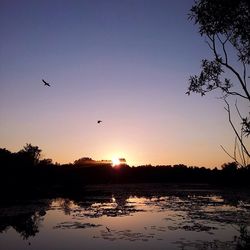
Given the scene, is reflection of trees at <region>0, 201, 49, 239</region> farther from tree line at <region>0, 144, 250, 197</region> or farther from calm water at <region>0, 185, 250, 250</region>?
tree line at <region>0, 144, 250, 197</region>

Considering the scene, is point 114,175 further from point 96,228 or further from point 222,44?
point 222,44

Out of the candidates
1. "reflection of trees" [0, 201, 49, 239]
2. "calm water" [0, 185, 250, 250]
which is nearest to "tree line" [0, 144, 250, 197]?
"calm water" [0, 185, 250, 250]

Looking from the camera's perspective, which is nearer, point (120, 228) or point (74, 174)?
point (120, 228)

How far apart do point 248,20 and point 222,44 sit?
144 cm

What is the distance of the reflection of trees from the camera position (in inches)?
974

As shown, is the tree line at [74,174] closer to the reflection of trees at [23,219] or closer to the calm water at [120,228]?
the calm water at [120,228]

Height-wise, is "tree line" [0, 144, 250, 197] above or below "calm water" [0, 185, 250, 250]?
above

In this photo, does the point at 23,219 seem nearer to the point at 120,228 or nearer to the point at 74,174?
the point at 120,228

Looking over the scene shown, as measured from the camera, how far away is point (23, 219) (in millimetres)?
29297

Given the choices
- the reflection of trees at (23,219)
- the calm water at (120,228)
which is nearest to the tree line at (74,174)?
the calm water at (120,228)

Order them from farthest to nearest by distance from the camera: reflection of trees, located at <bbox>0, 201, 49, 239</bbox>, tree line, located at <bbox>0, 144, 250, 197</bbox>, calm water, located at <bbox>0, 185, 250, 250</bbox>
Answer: tree line, located at <bbox>0, 144, 250, 197</bbox>, reflection of trees, located at <bbox>0, 201, 49, 239</bbox>, calm water, located at <bbox>0, 185, 250, 250</bbox>

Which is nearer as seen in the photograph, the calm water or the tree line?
the calm water

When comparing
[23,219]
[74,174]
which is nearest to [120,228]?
[23,219]

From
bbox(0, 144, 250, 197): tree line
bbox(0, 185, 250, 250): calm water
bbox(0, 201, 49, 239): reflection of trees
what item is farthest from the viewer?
bbox(0, 144, 250, 197): tree line
